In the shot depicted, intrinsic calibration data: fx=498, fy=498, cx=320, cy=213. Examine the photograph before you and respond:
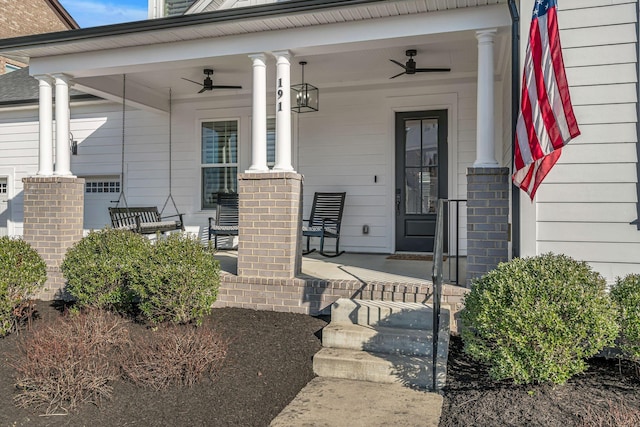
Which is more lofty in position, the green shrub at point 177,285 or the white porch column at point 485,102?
the white porch column at point 485,102

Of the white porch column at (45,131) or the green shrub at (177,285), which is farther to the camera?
the white porch column at (45,131)

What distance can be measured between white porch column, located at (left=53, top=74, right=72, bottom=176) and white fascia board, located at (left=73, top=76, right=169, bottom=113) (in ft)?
0.89

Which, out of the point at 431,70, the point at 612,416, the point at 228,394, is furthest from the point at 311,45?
the point at 612,416

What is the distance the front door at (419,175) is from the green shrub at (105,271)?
11.9ft

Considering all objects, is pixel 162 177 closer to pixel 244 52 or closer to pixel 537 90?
pixel 244 52

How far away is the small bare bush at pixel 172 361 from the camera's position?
3166 millimetres

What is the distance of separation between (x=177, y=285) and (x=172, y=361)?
1105 mm

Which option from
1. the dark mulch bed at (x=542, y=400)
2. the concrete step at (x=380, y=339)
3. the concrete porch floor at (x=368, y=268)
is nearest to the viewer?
the dark mulch bed at (x=542, y=400)

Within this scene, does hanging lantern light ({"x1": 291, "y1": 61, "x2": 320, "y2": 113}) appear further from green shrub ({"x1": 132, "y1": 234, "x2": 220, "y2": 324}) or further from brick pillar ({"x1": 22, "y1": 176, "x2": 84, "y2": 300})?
green shrub ({"x1": 132, "y1": 234, "x2": 220, "y2": 324})

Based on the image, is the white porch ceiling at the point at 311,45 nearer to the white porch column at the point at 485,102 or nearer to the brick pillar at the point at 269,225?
the white porch column at the point at 485,102

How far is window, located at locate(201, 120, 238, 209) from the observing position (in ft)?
25.9

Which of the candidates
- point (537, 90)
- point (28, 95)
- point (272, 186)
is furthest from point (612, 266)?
point (28, 95)

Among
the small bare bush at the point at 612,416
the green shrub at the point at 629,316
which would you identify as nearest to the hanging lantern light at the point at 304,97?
the green shrub at the point at 629,316

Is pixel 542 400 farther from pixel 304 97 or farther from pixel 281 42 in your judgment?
pixel 304 97
